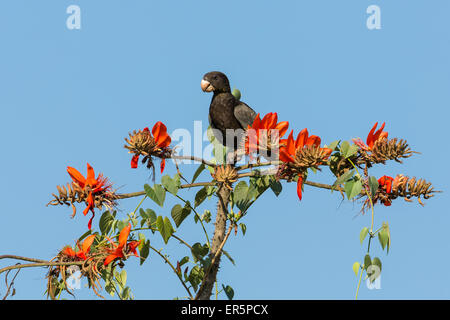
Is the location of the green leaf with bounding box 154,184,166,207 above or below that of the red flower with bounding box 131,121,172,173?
below

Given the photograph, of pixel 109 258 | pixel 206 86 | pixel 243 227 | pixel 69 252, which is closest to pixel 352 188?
pixel 243 227

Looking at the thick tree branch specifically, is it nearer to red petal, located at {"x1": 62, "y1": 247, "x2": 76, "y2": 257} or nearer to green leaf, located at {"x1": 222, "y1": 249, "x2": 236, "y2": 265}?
green leaf, located at {"x1": 222, "y1": 249, "x2": 236, "y2": 265}

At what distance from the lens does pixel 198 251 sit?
3.90 m

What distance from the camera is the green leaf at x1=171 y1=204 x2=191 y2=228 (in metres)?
3.75

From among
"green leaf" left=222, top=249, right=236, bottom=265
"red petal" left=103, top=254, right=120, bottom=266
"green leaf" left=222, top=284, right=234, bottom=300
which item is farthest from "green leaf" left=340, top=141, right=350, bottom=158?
"red petal" left=103, top=254, right=120, bottom=266

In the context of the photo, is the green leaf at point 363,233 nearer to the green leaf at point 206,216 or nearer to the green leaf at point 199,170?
the green leaf at point 199,170

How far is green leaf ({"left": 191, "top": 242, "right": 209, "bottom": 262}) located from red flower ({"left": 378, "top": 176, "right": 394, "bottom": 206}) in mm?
1109

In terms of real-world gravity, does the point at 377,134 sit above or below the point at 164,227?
above

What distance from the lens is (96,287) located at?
330 centimetres

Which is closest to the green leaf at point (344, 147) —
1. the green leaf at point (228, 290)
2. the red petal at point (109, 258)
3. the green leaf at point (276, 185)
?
the green leaf at point (276, 185)

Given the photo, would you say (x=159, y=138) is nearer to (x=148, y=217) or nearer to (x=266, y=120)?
(x=148, y=217)

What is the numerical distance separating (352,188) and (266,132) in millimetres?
557
